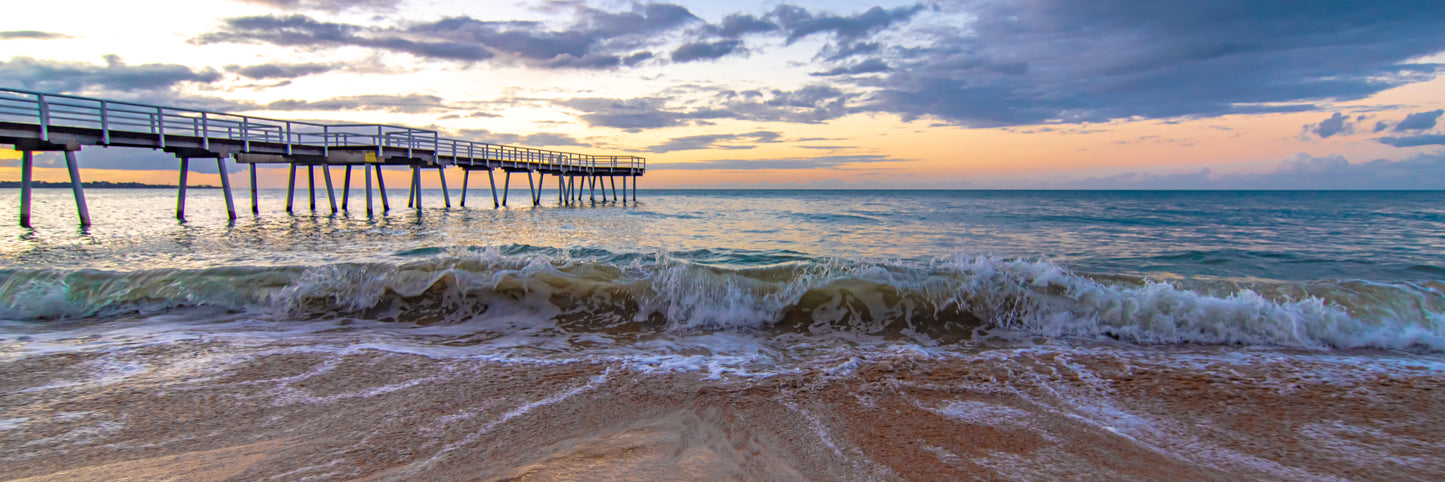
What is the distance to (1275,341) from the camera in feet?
17.5

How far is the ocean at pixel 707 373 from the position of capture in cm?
282

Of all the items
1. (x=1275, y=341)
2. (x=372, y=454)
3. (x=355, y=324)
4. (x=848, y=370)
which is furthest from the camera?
(x=355, y=324)

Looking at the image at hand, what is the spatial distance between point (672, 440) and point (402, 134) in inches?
1089

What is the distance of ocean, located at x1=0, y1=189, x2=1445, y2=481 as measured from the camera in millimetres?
2820

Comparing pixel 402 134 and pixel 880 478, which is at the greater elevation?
pixel 402 134

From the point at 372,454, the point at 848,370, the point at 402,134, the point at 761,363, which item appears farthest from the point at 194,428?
the point at 402,134

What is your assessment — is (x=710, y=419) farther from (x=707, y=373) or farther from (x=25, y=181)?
(x=25, y=181)

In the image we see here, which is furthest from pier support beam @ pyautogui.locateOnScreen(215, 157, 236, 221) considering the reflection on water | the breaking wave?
the breaking wave

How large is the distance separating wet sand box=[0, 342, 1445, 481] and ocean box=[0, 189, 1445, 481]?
0.02 m

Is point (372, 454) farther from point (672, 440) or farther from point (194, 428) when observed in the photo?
point (672, 440)

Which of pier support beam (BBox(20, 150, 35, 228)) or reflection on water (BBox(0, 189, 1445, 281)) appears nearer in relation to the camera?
reflection on water (BBox(0, 189, 1445, 281))

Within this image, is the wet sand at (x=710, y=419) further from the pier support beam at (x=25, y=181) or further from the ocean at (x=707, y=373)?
the pier support beam at (x=25, y=181)

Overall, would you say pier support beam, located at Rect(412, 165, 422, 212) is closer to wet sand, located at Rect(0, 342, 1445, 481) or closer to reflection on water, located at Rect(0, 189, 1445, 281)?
reflection on water, located at Rect(0, 189, 1445, 281)

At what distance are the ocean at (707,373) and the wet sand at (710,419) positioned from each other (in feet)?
0.07
